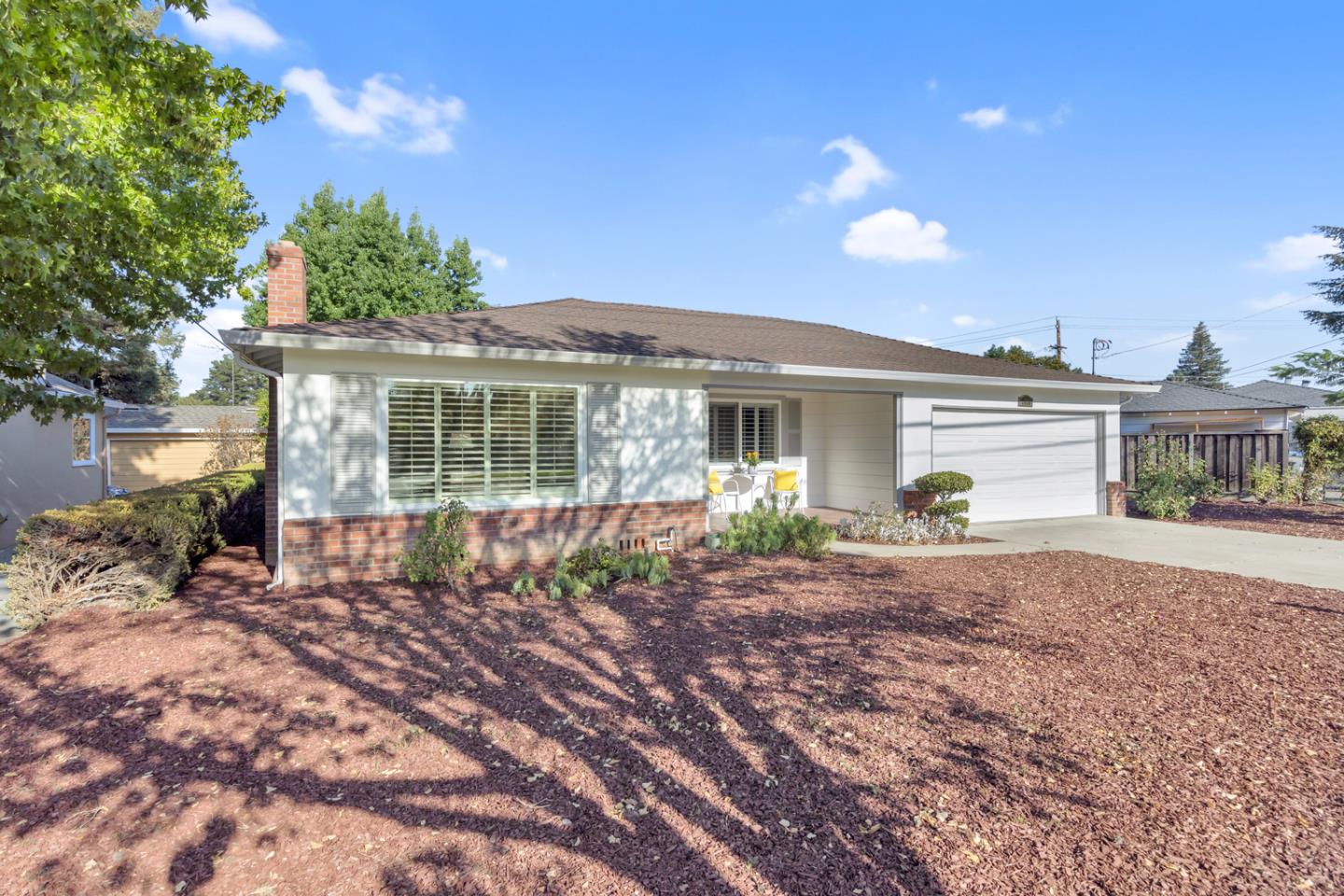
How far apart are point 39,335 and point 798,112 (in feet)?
38.1

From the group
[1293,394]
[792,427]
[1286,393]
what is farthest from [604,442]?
[1286,393]

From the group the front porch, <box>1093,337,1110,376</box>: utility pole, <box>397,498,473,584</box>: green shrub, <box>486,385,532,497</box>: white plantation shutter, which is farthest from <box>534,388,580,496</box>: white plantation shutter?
<box>1093,337,1110,376</box>: utility pole

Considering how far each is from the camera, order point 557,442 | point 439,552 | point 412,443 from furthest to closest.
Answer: point 557,442 < point 412,443 < point 439,552

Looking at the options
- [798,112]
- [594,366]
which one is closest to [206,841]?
[594,366]

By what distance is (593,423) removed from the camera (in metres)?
8.87

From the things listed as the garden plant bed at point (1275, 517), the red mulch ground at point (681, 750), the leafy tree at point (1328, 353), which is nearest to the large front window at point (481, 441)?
the red mulch ground at point (681, 750)

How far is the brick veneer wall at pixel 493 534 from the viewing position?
7.40m

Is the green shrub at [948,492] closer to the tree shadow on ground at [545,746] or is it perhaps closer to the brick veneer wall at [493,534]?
the brick veneer wall at [493,534]

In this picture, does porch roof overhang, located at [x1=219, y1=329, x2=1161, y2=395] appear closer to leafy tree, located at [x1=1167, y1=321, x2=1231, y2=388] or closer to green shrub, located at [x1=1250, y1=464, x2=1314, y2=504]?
green shrub, located at [x1=1250, y1=464, x2=1314, y2=504]

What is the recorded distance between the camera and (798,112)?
12469mm

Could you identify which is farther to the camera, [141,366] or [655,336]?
[141,366]

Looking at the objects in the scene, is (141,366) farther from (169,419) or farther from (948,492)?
(948,492)

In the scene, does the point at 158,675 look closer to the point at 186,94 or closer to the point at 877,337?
the point at 186,94

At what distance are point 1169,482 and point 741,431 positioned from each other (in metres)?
8.29
